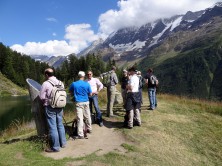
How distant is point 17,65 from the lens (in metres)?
153

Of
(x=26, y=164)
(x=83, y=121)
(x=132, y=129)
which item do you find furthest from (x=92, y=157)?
(x=132, y=129)

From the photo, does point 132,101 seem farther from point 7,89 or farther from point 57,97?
point 7,89

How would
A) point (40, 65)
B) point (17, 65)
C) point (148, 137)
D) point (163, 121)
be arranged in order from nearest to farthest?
point (148, 137) < point (163, 121) < point (17, 65) < point (40, 65)

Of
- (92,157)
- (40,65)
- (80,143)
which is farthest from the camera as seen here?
(40,65)

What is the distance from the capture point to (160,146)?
13633 mm

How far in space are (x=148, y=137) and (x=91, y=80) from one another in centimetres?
424

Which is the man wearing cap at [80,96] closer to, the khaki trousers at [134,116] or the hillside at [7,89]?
the khaki trousers at [134,116]

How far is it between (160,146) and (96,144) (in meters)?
2.86

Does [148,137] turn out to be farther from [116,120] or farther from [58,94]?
[58,94]

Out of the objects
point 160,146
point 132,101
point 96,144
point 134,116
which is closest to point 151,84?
point 134,116

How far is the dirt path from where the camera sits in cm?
1193

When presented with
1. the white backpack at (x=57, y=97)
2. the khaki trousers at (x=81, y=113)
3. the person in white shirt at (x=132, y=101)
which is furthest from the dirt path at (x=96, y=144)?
the white backpack at (x=57, y=97)

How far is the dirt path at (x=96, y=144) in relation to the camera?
39.1ft

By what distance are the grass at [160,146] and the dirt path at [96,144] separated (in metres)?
0.36
